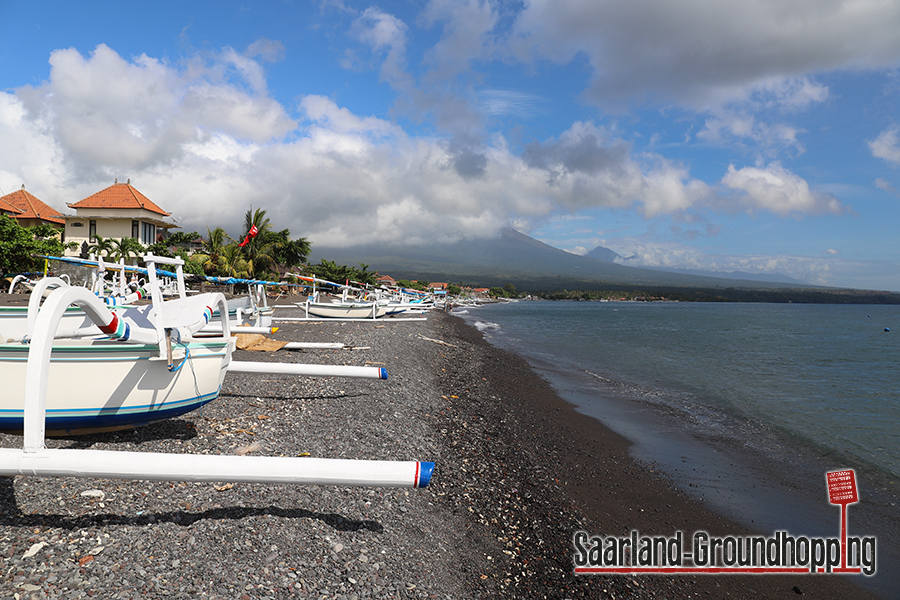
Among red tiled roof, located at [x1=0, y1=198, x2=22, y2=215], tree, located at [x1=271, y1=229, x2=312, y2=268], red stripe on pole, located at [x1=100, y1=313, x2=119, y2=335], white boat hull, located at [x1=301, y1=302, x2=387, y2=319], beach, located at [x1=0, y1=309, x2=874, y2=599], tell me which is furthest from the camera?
tree, located at [x1=271, y1=229, x2=312, y2=268]

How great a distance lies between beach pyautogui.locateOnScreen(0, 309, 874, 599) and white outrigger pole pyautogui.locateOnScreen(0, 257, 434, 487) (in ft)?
2.14

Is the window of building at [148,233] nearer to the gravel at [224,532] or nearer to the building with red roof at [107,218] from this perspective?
the building with red roof at [107,218]

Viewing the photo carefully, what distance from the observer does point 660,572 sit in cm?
541

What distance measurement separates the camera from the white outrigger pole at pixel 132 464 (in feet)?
12.8

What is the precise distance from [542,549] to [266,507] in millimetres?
3309

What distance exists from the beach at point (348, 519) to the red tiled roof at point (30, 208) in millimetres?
49466

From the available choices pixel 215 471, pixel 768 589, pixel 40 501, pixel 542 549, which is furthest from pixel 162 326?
pixel 768 589

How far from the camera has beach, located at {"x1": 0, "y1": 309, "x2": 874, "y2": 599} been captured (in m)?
3.88

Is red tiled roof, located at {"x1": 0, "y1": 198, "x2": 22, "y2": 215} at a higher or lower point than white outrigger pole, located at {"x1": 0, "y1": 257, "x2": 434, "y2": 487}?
higher

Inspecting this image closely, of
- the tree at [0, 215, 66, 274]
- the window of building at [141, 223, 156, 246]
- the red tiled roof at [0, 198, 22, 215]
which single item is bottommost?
the tree at [0, 215, 66, 274]

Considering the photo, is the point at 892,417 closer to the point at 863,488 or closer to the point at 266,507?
the point at 863,488

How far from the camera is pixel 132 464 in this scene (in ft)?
13.3

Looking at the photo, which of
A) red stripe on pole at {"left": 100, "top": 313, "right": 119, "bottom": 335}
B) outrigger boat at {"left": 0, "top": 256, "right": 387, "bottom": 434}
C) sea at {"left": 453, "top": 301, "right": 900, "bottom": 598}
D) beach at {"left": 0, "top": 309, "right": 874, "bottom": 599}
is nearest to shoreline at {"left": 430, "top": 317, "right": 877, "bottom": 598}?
beach at {"left": 0, "top": 309, "right": 874, "bottom": 599}

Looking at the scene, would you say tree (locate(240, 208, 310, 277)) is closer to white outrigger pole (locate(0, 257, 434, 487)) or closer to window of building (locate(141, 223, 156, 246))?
window of building (locate(141, 223, 156, 246))
